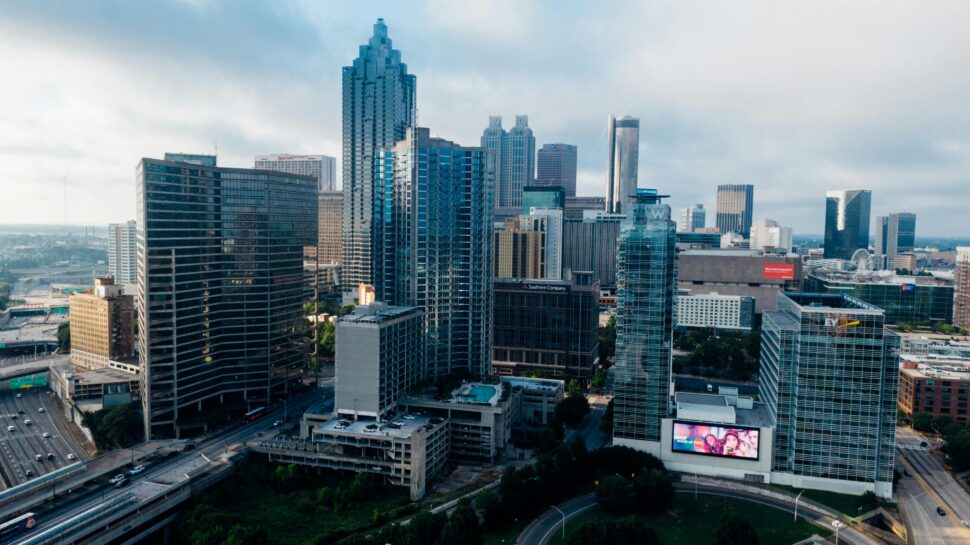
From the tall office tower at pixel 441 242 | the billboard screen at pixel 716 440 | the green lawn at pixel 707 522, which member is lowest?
the green lawn at pixel 707 522

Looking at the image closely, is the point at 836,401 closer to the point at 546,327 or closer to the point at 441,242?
the point at 546,327

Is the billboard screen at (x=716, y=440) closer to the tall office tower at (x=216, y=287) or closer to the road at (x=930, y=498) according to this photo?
the road at (x=930, y=498)

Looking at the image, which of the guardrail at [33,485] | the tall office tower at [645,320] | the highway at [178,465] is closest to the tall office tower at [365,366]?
the highway at [178,465]

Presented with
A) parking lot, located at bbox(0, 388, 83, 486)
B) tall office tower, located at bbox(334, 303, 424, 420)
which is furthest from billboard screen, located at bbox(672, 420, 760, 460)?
parking lot, located at bbox(0, 388, 83, 486)

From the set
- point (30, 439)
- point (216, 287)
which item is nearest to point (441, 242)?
point (216, 287)

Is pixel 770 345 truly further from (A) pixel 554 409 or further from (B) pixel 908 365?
(B) pixel 908 365

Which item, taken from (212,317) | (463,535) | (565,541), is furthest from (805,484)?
(212,317)

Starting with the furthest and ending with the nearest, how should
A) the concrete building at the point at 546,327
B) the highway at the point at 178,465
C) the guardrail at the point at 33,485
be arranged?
the concrete building at the point at 546,327 → the guardrail at the point at 33,485 → the highway at the point at 178,465
